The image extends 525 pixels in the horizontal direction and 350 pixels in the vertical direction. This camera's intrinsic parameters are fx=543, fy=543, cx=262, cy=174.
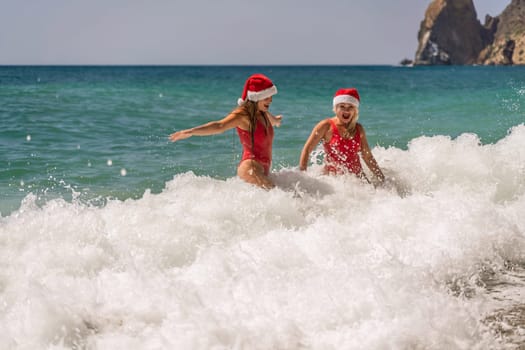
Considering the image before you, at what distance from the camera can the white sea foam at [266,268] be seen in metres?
3.35

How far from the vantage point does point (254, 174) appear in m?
6.14

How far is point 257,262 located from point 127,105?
63.9 feet

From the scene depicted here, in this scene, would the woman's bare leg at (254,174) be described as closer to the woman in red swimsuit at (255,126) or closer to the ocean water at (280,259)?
the woman in red swimsuit at (255,126)

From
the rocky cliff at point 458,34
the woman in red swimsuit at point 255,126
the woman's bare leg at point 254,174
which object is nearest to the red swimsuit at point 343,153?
the woman in red swimsuit at point 255,126

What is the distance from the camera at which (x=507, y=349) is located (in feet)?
10.7

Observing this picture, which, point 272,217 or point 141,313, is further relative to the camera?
point 272,217

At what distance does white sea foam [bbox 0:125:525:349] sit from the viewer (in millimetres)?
3352

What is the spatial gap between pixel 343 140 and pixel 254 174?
131cm

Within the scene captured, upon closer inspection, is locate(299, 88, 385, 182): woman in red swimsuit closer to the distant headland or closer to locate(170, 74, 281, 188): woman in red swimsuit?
locate(170, 74, 281, 188): woman in red swimsuit

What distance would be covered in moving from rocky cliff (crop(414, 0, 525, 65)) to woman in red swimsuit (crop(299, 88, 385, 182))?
476 feet

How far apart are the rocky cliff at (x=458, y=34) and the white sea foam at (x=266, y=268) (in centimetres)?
14648

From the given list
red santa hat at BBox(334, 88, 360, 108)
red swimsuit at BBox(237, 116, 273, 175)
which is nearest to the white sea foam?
red swimsuit at BBox(237, 116, 273, 175)

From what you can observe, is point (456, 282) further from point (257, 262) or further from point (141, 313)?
point (141, 313)

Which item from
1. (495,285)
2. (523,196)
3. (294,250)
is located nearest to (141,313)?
(294,250)
